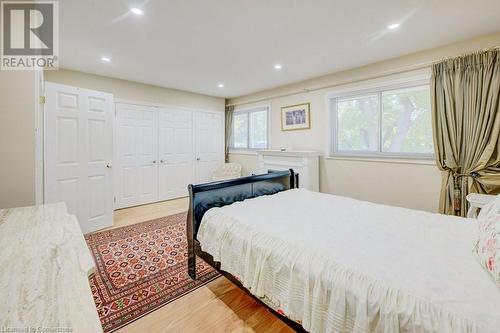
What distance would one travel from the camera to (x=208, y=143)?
5.68 m

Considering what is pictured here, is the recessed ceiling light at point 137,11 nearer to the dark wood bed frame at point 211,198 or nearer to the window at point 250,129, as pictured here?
the dark wood bed frame at point 211,198

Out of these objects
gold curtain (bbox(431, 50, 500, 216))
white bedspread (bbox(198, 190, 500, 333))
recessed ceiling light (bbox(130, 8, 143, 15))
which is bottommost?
white bedspread (bbox(198, 190, 500, 333))

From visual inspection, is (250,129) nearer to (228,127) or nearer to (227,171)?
(228,127)

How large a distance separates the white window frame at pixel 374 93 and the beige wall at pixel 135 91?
2.95 metres

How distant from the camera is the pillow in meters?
0.94

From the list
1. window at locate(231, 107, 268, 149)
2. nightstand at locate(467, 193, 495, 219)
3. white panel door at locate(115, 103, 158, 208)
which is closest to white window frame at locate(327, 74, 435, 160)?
nightstand at locate(467, 193, 495, 219)

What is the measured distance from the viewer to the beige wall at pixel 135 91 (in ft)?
12.0

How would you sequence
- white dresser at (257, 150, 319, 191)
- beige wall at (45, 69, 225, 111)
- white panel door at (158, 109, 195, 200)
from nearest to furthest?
beige wall at (45, 69, 225, 111), white dresser at (257, 150, 319, 191), white panel door at (158, 109, 195, 200)

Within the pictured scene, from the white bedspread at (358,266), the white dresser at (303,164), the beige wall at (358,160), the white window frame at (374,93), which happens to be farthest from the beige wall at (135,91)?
the white bedspread at (358,266)

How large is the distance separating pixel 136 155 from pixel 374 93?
14.2 feet

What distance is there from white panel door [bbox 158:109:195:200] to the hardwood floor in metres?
3.33

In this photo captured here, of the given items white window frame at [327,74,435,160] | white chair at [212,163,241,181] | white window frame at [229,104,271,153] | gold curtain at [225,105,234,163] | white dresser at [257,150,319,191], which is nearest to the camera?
white window frame at [327,74,435,160]

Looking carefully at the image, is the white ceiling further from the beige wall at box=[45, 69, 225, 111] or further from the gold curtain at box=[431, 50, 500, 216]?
the gold curtain at box=[431, 50, 500, 216]

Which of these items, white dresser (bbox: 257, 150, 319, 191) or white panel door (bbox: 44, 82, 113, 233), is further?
white dresser (bbox: 257, 150, 319, 191)
